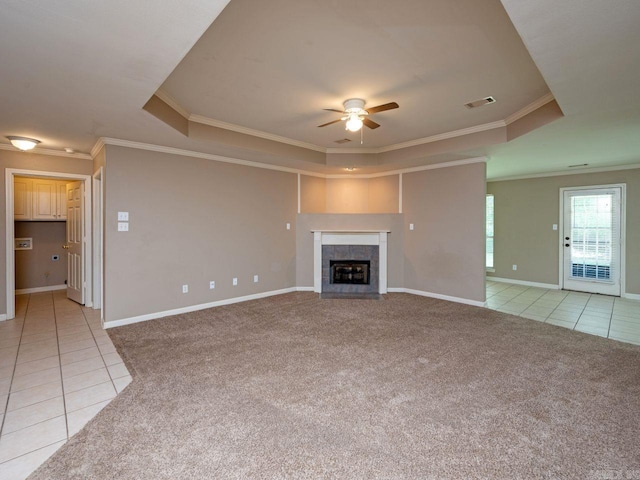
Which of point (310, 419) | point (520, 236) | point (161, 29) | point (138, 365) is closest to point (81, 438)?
point (138, 365)

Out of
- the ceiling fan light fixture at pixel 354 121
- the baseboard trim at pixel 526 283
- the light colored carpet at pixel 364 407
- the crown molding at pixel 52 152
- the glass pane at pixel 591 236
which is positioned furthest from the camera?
the baseboard trim at pixel 526 283

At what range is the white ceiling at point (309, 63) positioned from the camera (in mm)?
1791

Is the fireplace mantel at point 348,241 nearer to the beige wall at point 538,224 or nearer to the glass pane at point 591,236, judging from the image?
the beige wall at point 538,224

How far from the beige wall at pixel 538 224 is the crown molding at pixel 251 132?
4.56 metres

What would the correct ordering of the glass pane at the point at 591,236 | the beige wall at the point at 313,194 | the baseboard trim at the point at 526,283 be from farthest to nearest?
the baseboard trim at the point at 526,283 → the beige wall at the point at 313,194 → the glass pane at the point at 591,236

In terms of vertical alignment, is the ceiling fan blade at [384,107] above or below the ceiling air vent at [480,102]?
below

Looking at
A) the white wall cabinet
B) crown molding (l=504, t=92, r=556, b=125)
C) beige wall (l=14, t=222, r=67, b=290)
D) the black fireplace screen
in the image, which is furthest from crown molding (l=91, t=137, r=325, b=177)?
crown molding (l=504, t=92, r=556, b=125)

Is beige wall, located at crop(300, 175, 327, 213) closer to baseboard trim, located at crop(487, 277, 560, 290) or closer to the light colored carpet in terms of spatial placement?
the light colored carpet

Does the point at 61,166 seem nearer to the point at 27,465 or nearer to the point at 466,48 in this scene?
the point at 27,465

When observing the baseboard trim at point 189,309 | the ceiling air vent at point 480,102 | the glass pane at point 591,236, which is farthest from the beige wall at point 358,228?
the glass pane at point 591,236

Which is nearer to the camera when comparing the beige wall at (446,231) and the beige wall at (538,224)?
the beige wall at (446,231)

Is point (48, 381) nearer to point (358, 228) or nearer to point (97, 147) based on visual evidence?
point (97, 147)

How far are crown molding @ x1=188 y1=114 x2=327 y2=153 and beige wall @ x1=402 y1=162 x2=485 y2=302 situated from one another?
1995 mm

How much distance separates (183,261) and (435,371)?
3.75m
